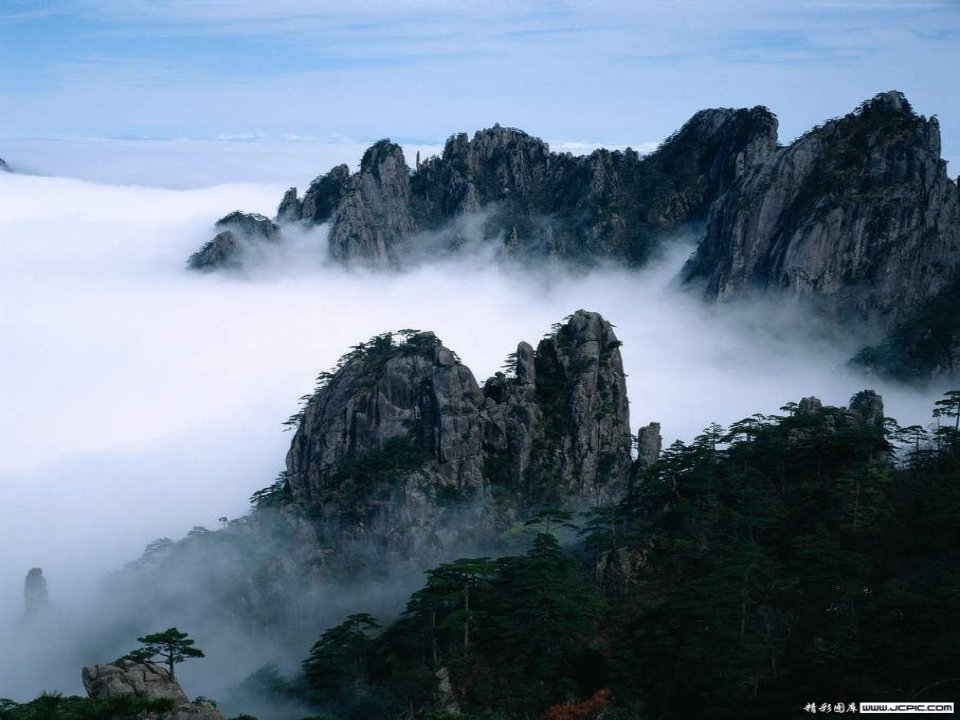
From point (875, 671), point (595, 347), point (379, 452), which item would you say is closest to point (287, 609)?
point (379, 452)

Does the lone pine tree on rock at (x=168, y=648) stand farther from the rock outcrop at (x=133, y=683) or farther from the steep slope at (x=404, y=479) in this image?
the steep slope at (x=404, y=479)

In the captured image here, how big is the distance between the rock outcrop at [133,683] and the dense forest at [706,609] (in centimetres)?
313

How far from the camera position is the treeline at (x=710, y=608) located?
2122 inches

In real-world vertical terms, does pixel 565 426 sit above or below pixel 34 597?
above

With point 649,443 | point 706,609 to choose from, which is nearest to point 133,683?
point 706,609

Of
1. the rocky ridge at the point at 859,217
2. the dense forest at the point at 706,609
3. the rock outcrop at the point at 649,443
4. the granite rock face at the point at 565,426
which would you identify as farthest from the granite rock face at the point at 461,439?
the rocky ridge at the point at 859,217

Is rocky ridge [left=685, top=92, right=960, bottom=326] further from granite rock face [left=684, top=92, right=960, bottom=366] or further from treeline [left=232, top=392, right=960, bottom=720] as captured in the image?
treeline [left=232, top=392, right=960, bottom=720]

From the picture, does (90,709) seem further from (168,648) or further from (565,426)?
(565,426)

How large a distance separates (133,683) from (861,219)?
442 ft

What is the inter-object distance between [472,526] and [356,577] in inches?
498

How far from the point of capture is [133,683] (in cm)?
5100

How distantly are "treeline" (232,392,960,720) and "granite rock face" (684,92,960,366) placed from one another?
72.4 meters

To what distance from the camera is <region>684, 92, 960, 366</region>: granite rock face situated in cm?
15150

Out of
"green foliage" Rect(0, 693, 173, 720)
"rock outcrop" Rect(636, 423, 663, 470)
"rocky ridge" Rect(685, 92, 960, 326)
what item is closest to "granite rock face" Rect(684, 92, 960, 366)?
"rocky ridge" Rect(685, 92, 960, 326)
